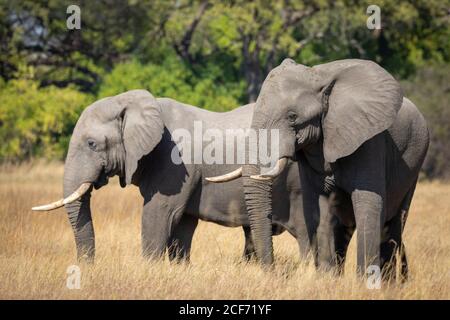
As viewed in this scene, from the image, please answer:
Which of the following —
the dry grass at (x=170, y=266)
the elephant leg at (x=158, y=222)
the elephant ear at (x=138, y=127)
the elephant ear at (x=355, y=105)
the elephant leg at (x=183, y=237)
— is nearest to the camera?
the dry grass at (x=170, y=266)

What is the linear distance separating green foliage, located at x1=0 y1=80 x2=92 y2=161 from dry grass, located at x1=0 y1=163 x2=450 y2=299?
35.1 feet

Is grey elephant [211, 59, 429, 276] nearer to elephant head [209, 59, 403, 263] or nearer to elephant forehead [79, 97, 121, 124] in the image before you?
elephant head [209, 59, 403, 263]

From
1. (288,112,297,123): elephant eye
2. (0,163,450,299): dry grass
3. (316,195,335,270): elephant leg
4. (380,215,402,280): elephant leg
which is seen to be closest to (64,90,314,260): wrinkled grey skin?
(0,163,450,299): dry grass

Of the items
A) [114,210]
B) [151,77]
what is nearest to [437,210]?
[114,210]

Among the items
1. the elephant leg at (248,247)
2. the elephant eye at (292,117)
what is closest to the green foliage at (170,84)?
the elephant leg at (248,247)

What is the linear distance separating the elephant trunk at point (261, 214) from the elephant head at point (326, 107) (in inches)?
32.0

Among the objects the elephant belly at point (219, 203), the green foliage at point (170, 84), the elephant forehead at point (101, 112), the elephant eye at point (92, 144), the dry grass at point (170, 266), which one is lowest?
the dry grass at point (170, 266)

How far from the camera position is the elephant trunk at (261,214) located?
909cm

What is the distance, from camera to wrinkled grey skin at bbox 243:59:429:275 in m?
7.97

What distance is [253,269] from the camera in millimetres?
8898

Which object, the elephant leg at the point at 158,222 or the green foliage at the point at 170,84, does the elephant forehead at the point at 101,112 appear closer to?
the elephant leg at the point at 158,222

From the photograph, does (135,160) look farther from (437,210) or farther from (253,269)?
(437,210)

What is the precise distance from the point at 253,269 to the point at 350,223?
Answer: 0.94 m
